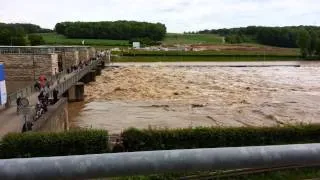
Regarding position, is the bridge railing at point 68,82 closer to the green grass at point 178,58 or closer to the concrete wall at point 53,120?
the concrete wall at point 53,120

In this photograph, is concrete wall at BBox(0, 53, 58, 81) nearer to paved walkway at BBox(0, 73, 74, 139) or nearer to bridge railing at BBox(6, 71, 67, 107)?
bridge railing at BBox(6, 71, 67, 107)

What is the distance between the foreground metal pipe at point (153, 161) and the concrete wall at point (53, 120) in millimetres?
18867

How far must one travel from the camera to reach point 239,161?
237cm

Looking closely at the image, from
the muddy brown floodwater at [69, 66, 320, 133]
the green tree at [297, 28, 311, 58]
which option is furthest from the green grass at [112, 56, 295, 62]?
the muddy brown floodwater at [69, 66, 320, 133]

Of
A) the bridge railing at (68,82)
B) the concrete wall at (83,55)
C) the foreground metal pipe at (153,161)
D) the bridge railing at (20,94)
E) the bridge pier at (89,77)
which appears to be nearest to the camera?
the foreground metal pipe at (153,161)

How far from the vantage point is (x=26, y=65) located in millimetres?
57688

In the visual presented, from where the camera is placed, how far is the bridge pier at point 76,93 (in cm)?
4600

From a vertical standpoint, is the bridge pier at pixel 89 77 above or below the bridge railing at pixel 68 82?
below

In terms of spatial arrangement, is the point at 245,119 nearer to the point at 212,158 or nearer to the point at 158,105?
the point at 158,105

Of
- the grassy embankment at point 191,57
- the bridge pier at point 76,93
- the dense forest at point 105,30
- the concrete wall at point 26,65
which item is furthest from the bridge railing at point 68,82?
the dense forest at point 105,30

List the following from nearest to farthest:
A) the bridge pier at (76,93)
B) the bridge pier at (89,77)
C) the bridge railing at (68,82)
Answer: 1. the bridge railing at (68,82)
2. the bridge pier at (76,93)
3. the bridge pier at (89,77)

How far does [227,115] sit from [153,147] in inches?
792

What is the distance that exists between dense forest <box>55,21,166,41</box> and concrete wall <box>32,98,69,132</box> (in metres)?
151

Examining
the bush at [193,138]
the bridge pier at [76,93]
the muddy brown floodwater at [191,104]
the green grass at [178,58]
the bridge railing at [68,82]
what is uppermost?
the bush at [193,138]
